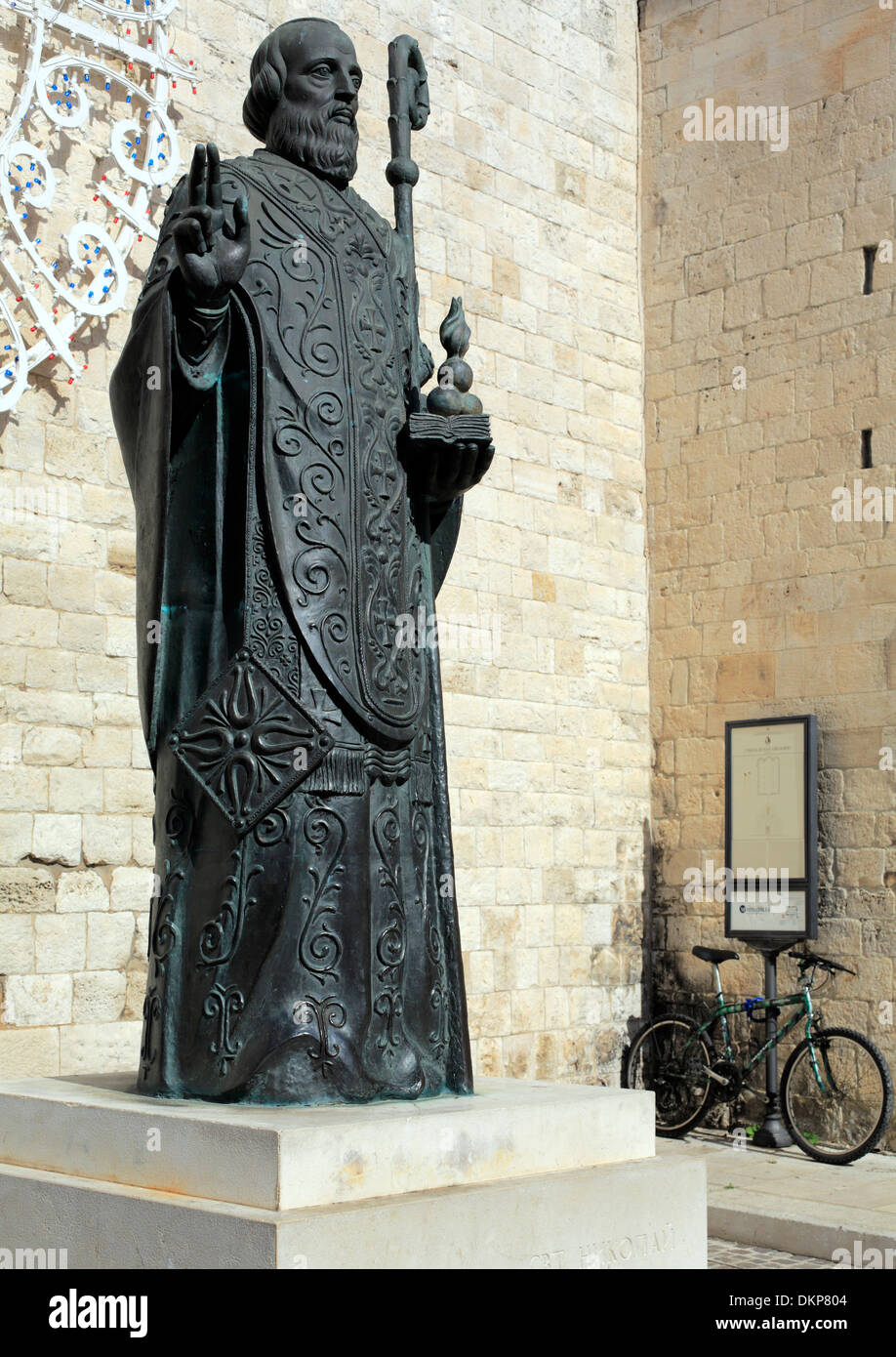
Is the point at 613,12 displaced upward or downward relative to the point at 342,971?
upward

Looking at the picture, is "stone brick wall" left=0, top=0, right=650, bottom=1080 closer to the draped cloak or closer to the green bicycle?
the green bicycle

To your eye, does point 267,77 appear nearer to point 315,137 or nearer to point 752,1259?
point 315,137

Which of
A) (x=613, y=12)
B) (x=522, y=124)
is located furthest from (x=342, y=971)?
(x=613, y=12)

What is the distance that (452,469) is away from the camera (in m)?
3.14

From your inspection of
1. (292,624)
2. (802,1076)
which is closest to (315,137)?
(292,624)

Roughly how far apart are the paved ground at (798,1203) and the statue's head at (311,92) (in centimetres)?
307

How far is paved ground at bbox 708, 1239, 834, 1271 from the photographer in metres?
5.42

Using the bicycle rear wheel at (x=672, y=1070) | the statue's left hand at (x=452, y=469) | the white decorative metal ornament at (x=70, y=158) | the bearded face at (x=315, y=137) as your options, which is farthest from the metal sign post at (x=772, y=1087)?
the bearded face at (x=315, y=137)

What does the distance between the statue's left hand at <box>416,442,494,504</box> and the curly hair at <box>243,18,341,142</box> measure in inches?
31.4

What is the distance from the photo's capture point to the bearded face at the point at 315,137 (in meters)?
3.18

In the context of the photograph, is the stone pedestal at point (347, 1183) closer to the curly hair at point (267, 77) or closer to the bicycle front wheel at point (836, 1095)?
the curly hair at point (267, 77)

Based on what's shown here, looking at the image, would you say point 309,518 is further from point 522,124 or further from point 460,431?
point 522,124

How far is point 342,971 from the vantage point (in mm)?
2803

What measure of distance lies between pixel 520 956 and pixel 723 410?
3.30 m
